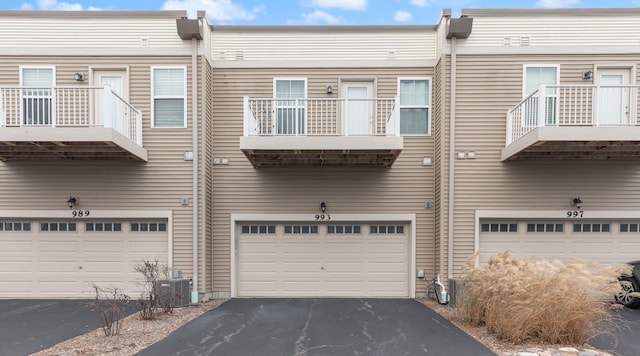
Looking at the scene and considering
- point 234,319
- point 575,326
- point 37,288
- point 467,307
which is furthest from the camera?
point 37,288

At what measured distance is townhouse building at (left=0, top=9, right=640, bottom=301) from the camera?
27.8 feet

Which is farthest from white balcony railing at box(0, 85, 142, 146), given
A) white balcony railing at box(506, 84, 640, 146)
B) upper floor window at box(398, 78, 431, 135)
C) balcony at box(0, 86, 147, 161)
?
white balcony railing at box(506, 84, 640, 146)

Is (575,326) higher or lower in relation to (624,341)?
higher

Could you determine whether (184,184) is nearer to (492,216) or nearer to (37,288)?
(37,288)

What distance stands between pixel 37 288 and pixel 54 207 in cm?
201

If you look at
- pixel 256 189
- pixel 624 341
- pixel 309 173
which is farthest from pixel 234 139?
Result: pixel 624 341

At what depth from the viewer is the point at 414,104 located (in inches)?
354

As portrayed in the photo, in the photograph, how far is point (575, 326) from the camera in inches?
206

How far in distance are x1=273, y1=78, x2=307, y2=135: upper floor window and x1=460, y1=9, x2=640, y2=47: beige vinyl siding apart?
4.00 meters

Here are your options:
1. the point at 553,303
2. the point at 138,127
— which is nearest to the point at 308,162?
the point at 138,127

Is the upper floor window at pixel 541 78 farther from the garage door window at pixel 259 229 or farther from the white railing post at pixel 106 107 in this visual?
the white railing post at pixel 106 107

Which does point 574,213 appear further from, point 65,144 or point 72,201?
point 72,201

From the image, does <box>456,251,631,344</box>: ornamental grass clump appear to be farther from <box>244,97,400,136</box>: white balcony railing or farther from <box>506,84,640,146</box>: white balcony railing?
<box>244,97,400,136</box>: white balcony railing

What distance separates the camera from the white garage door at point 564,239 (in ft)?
28.2
